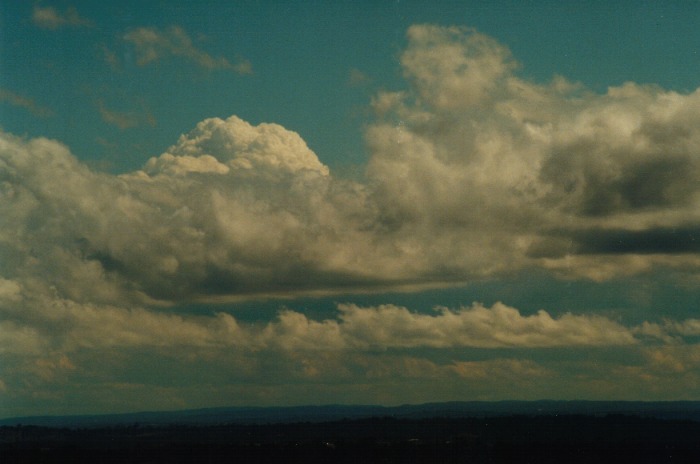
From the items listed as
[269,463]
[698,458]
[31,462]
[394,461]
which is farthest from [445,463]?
[31,462]

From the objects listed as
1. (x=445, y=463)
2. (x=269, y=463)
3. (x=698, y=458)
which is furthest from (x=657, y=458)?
(x=269, y=463)

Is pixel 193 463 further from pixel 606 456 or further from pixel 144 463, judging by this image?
pixel 606 456

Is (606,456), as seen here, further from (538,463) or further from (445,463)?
(445,463)

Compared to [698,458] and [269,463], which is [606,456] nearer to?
[698,458]

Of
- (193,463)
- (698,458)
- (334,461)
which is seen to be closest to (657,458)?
(698,458)

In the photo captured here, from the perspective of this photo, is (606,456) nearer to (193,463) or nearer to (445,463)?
(445,463)

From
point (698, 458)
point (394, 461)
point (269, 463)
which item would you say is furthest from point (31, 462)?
point (698, 458)
